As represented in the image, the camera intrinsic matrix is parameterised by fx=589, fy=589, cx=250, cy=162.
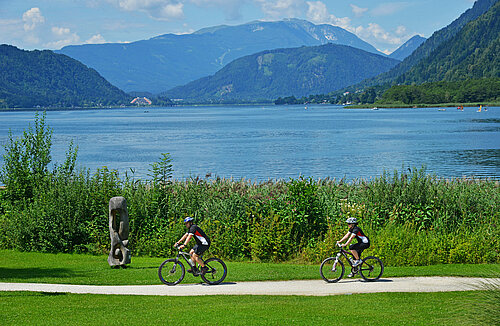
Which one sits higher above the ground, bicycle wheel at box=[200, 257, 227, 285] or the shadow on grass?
bicycle wheel at box=[200, 257, 227, 285]

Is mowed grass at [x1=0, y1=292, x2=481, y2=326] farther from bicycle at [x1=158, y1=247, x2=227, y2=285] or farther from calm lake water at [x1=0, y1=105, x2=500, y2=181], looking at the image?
calm lake water at [x1=0, y1=105, x2=500, y2=181]

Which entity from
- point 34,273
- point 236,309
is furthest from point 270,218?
point 236,309

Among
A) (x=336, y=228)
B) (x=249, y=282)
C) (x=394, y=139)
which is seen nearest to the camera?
(x=249, y=282)

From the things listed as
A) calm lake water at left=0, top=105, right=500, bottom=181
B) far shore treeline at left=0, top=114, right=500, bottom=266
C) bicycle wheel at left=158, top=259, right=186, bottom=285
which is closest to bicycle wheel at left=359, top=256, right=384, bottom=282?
far shore treeline at left=0, top=114, right=500, bottom=266

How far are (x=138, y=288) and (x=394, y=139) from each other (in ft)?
296

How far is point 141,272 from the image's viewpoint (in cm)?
1630

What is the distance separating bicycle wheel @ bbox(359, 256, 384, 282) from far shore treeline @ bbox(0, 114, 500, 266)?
1.93 metres

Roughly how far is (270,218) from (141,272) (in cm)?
518

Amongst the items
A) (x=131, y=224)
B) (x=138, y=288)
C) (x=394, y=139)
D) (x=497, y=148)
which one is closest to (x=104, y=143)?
(x=394, y=139)

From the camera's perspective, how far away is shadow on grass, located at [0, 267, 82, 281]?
16047mm

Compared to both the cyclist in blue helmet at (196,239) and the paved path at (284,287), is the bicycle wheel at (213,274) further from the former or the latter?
the cyclist in blue helmet at (196,239)

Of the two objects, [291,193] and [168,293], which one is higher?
[291,193]

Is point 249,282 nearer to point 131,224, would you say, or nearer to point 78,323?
point 78,323

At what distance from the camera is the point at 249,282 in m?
15.1
